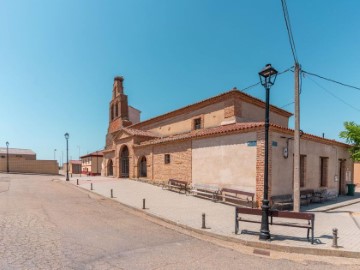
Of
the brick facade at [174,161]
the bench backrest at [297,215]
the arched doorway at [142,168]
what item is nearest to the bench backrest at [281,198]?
the bench backrest at [297,215]

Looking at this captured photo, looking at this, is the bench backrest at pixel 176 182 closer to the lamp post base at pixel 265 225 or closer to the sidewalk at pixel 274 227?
the sidewalk at pixel 274 227

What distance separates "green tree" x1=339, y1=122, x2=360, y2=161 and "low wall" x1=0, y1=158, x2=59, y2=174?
147 feet

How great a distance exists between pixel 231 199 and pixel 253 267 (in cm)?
770

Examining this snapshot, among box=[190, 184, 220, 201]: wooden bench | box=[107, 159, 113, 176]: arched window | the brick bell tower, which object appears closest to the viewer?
box=[190, 184, 220, 201]: wooden bench

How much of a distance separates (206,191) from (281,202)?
421 centimetres

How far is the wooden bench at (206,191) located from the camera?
13.5 meters

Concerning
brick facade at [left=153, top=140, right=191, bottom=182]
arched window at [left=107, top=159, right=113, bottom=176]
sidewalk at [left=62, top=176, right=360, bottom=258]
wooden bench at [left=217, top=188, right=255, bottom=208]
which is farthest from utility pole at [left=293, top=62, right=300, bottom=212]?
arched window at [left=107, top=159, right=113, bottom=176]

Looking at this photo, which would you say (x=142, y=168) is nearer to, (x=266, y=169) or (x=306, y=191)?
(x=306, y=191)

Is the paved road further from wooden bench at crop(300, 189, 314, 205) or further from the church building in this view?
wooden bench at crop(300, 189, 314, 205)

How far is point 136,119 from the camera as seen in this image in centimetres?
3719

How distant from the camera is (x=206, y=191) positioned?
14.3 metres

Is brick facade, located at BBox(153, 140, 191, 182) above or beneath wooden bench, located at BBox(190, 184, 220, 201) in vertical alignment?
above

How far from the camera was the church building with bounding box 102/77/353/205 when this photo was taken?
1191cm

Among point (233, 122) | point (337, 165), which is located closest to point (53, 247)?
point (233, 122)
